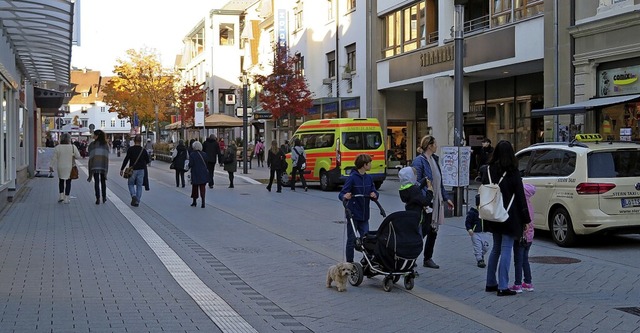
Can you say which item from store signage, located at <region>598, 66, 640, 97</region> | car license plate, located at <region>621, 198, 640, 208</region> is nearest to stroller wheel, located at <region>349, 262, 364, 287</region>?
car license plate, located at <region>621, 198, 640, 208</region>

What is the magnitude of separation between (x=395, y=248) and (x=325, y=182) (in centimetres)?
1759

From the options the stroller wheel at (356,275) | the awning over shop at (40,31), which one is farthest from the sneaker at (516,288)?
the awning over shop at (40,31)

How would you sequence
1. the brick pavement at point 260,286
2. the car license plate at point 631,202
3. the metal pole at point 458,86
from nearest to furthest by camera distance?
the brick pavement at point 260,286 < the car license plate at point 631,202 < the metal pole at point 458,86

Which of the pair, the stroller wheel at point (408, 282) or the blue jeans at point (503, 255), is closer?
the blue jeans at point (503, 255)

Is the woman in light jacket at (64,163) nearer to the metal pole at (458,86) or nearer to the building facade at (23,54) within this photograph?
the building facade at (23,54)

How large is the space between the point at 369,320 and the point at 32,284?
395 cm

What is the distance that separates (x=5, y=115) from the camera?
1952cm

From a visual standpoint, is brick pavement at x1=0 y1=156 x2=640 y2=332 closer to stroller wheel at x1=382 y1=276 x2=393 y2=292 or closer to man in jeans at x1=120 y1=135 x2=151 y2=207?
stroller wheel at x1=382 y1=276 x2=393 y2=292

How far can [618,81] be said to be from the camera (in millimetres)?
19922

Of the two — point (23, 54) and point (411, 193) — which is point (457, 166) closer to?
point (411, 193)

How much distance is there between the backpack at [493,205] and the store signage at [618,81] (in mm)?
12694

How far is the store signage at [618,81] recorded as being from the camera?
1939cm

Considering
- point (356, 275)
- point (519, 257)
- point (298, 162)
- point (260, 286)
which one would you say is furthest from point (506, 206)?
point (298, 162)

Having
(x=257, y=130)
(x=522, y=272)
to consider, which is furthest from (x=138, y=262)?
(x=257, y=130)
